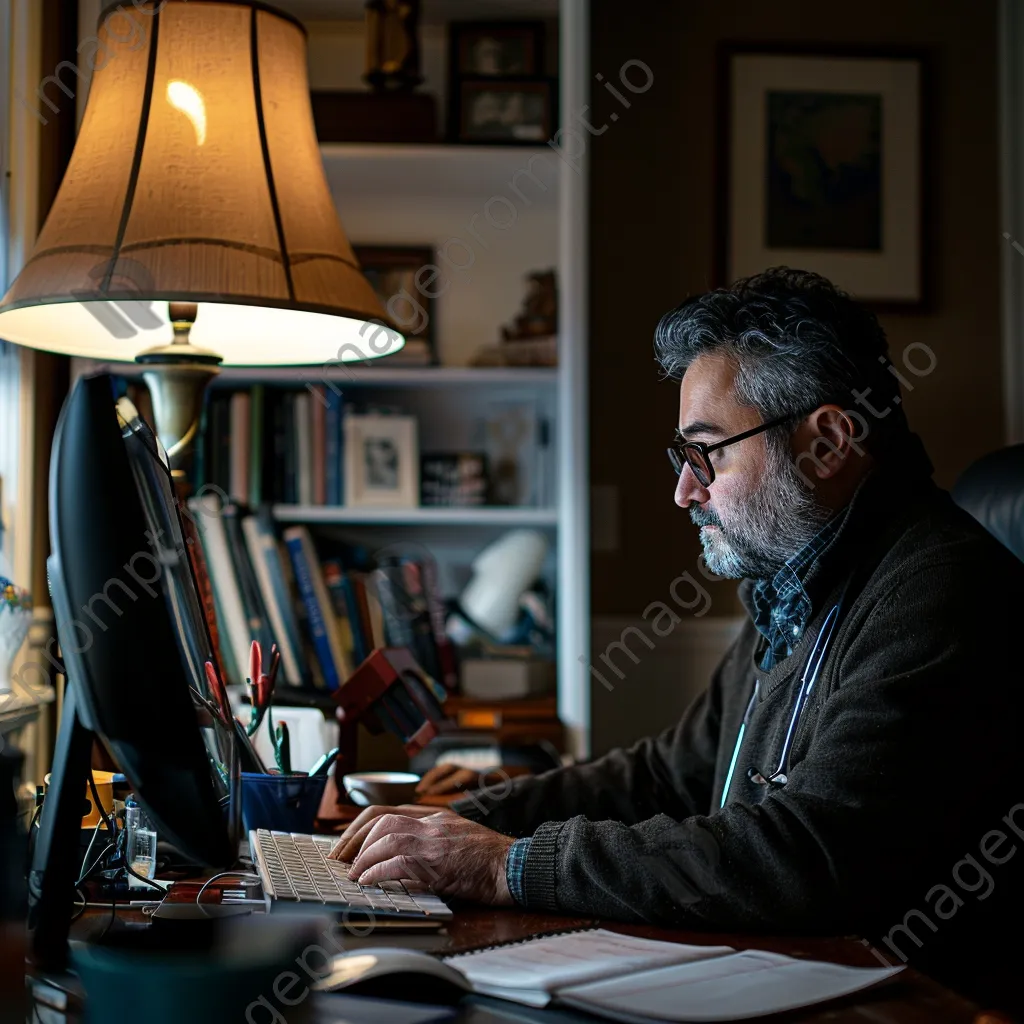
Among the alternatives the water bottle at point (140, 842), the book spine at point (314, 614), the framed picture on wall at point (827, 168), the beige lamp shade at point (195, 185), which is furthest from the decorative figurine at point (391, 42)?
the water bottle at point (140, 842)

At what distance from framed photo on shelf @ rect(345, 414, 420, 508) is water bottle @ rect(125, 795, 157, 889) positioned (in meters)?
1.55

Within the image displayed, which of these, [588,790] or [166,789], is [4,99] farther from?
Answer: [166,789]

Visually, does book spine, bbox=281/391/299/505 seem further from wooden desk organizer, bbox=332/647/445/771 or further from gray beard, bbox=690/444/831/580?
gray beard, bbox=690/444/831/580

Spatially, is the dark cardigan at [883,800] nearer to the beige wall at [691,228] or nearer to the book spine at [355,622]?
the book spine at [355,622]

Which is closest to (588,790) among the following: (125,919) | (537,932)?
(537,932)

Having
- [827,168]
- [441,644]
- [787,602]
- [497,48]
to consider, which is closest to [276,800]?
[787,602]

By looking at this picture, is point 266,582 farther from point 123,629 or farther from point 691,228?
point 123,629

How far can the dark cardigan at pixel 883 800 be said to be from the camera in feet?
3.34

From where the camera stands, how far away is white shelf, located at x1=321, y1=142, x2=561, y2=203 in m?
2.64

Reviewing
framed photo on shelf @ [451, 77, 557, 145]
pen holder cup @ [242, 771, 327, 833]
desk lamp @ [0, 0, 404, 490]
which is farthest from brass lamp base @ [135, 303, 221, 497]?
framed photo on shelf @ [451, 77, 557, 145]

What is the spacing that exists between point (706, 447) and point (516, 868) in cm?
65

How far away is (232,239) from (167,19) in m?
0.29

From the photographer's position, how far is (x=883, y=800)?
3.46ft

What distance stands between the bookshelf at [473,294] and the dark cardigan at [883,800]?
3.89 ft
